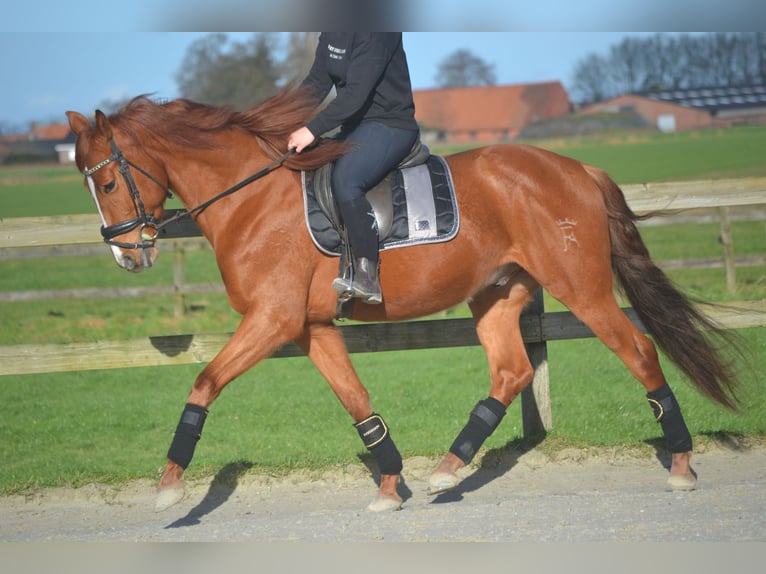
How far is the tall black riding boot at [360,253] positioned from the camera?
4980 millimetres

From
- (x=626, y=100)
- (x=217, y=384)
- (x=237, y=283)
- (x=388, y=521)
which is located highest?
(x=237, y=283)

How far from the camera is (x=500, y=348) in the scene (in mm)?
5801

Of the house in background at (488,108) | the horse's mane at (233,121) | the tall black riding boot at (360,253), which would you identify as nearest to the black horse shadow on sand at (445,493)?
the tall black riding boot at (360,253)

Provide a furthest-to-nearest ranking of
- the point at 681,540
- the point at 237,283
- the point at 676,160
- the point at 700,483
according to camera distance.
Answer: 1. the point at 676,160
2. the point at 700,483
3. the point at 237,283
4. the point at 681,540

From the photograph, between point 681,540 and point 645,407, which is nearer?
point 681,540

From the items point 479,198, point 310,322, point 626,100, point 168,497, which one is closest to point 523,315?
point 479,198

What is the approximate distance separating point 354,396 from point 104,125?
7.22ft

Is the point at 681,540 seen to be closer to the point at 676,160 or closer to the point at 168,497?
the point at 168,497

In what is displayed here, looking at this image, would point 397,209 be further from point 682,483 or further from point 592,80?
point 592,80

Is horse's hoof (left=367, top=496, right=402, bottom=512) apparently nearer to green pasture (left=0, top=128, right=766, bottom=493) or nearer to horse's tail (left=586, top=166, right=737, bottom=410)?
green pasture (left=0, top=128, right=766, bottom=493)

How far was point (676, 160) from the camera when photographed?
130 ft

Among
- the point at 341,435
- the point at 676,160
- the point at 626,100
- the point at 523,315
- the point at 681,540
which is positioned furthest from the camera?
the point at 626,100

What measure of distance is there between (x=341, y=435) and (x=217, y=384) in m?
2.44

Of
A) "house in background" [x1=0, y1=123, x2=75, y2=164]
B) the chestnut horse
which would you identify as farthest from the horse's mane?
"house in background" [x1=0, y1=123, x2=75, y2=164]
